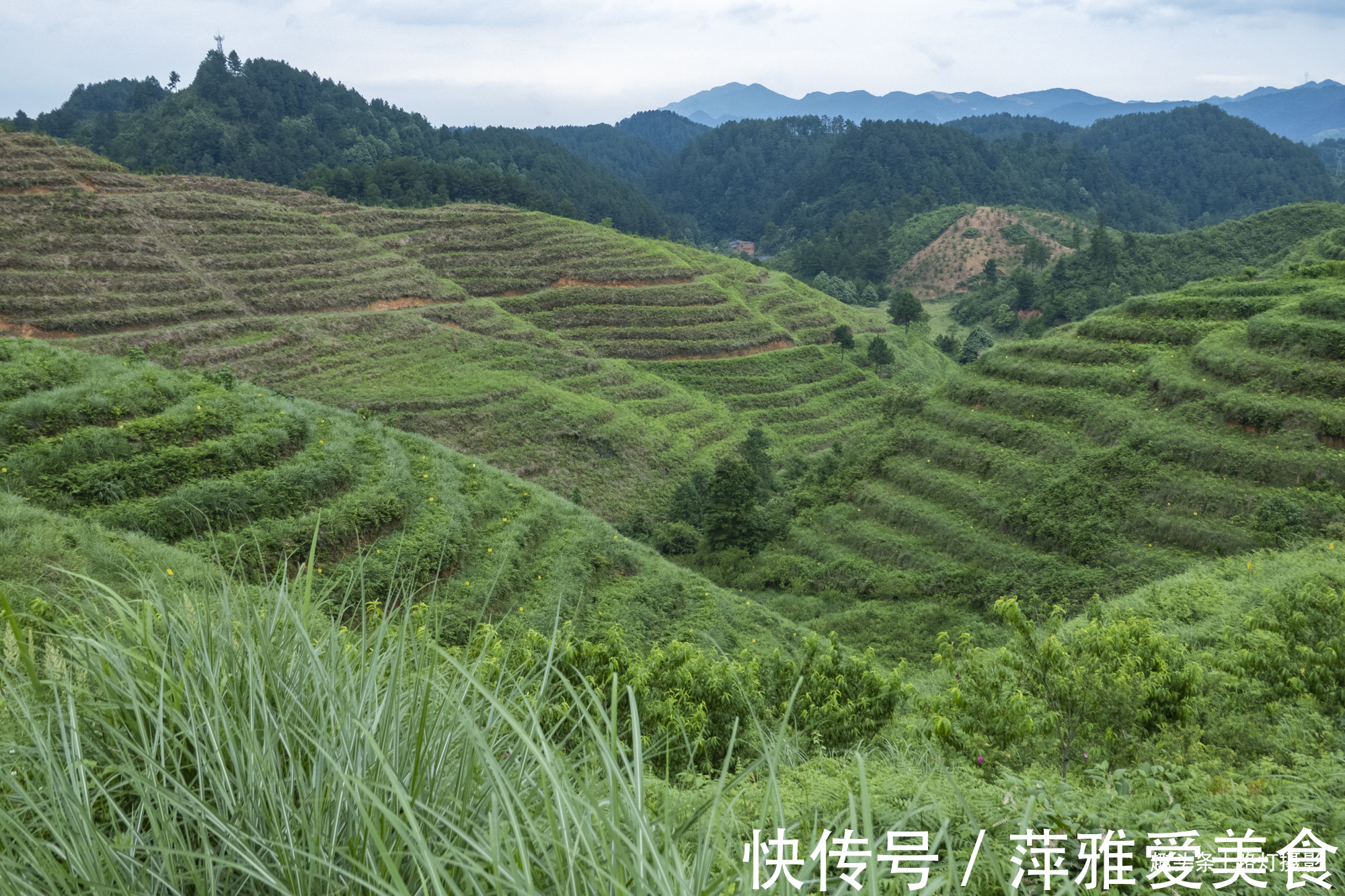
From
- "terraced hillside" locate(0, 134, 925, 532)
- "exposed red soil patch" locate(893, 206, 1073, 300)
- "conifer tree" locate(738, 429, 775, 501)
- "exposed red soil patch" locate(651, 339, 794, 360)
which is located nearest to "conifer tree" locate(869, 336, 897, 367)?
"terraced hillside" locate(0, 134, 925, 532)

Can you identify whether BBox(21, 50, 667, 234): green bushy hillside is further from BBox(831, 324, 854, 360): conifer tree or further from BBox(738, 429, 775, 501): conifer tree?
BBox(738, 429, 775, 501): conifer tree

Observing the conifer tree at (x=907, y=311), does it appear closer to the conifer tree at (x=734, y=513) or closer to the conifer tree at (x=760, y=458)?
the conifer tree at (x=760, y=458)

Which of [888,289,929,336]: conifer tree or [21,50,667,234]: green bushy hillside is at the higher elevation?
[21,50,667,234]: green bushy hillside

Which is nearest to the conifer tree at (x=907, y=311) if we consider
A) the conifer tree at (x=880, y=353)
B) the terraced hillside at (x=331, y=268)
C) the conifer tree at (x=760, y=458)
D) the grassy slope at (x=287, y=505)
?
the terraced hillside at (x=331, y=268)

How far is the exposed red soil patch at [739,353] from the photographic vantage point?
45.7m

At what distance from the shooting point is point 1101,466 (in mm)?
22609

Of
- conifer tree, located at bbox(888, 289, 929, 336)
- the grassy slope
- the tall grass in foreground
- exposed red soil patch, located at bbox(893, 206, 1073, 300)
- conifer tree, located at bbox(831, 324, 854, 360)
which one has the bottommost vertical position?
the grassy slope

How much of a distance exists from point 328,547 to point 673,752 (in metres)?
8.87

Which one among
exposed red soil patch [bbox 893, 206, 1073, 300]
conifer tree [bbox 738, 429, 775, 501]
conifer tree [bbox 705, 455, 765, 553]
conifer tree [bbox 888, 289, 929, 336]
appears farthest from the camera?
exposed red soil patch [bbox 893, 206, 1073, 300]

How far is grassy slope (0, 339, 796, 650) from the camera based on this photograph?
1182 centimetres

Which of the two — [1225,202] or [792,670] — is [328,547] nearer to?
[792,670]

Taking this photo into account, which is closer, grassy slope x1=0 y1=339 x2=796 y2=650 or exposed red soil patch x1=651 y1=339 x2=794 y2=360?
grassy slope x1=0 y1=339 x2=796 y2=650

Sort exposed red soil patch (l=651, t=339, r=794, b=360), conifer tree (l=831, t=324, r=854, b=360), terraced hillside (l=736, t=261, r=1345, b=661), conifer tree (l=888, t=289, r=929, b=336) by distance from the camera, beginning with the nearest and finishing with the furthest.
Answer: terraced hillside (l=736, t=261, r=1345, b=661), exposed red soil patch (l=651, t=339, r=794, b=360), conifer tree (l=831, t=324, r=854, b=360), conifer tree (l=888, t=289, r=929, b=336)

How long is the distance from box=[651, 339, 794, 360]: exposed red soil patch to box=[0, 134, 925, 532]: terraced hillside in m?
0.13
